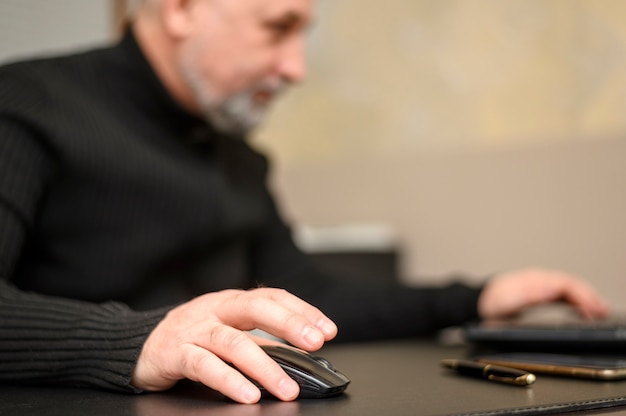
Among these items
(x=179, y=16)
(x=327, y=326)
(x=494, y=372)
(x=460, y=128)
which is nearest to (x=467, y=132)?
(x=460, y=128)

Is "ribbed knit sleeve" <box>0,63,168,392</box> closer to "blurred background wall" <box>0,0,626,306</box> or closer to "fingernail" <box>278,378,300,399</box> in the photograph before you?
"fingernail" <box>278,378,300,399</box>

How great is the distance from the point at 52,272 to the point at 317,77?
1.29m

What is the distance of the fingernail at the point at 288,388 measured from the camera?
1.74ft

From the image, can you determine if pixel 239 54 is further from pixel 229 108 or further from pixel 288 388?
pixel 288 388

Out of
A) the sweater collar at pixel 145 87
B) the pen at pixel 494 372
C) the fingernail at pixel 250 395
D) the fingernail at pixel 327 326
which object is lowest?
the fingernail at pixel 250 395

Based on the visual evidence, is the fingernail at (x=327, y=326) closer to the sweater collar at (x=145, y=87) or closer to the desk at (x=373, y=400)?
the desk at (x=373, y=400)

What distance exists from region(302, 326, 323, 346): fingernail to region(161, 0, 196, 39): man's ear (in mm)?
792

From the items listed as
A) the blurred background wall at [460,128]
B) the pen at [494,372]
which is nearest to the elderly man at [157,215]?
the pen at [494,372]

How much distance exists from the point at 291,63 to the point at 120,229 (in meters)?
0.43

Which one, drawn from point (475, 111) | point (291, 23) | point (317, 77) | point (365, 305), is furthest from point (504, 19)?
point (365, 305)

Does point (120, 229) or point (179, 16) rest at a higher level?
point (179, 16)

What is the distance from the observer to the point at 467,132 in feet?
6.07

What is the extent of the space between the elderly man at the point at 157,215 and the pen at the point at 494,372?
6.0 inches

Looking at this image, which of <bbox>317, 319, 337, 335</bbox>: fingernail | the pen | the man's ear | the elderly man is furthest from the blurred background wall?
<bbox>317, 319, 337, 335</bbox>: fingernail
